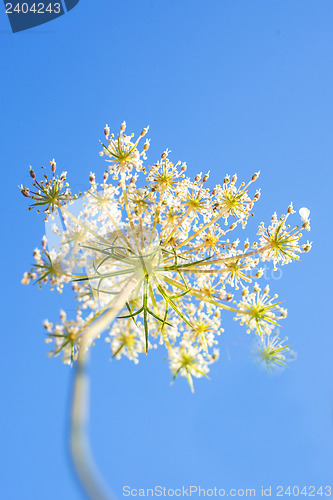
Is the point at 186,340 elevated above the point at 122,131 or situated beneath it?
situated beneath

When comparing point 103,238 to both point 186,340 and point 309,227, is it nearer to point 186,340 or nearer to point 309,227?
point 186,340

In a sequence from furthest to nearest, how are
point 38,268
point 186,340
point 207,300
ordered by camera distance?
point 186,340
point 207,300
point 38,268

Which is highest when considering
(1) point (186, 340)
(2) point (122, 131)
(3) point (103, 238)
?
(2) point (122, 131)

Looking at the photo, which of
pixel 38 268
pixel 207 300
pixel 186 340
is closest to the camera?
pixel 38 268

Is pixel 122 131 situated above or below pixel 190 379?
above

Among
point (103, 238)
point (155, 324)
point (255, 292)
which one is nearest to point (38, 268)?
point (103, 238)

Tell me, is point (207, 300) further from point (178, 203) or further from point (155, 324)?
point (178, 203)

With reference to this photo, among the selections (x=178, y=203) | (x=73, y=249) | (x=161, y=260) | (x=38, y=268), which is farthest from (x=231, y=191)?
(x=38, y=268)

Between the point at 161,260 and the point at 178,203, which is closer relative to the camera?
the point at 161,260

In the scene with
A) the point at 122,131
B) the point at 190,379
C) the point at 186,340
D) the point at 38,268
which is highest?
the point at 122,131

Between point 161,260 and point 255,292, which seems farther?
point 255,292
